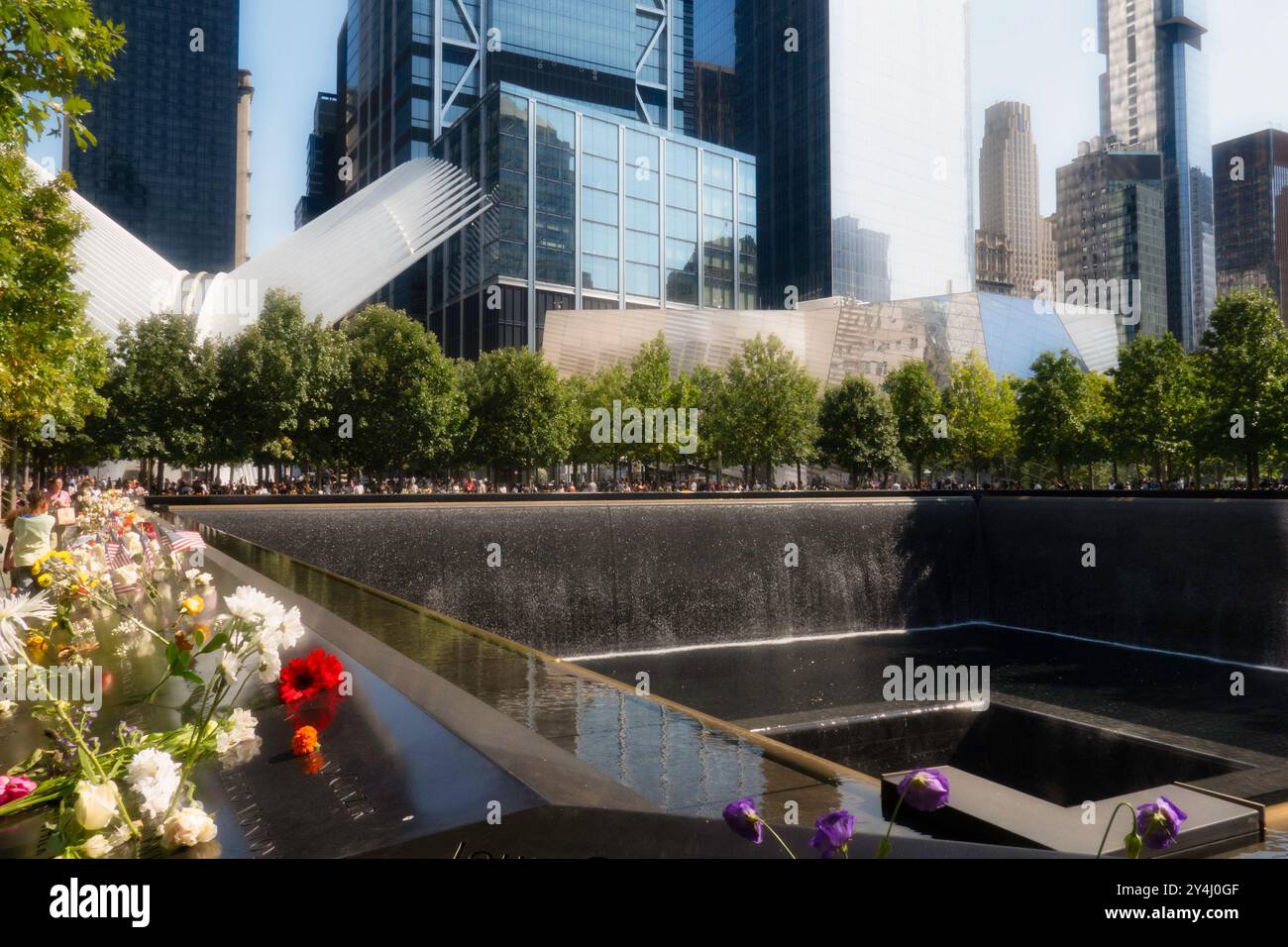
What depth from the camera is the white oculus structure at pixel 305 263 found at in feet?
127

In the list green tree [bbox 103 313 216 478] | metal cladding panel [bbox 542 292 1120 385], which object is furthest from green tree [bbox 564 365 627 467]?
green tree [bbox 103 313 216 478]

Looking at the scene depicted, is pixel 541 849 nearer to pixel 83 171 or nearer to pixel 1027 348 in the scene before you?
pixel 1027 348

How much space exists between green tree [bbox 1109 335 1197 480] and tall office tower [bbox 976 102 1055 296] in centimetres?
16822

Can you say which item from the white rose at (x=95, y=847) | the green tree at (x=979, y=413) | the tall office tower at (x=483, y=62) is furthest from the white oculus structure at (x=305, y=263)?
the white rose at (x=95, y=847)

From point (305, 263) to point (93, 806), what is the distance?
48.5m

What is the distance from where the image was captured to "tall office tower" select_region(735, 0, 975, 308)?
9238 cm

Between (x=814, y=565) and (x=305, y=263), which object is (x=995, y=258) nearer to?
(x=305, y=263)

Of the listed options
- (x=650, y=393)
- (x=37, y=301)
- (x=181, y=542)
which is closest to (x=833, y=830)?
(x=181, y=542)

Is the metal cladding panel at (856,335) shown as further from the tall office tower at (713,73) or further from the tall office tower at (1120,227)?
the tall office tower at (1120,227)

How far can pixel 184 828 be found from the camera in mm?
2123

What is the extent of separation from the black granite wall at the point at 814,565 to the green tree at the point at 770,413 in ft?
69.7

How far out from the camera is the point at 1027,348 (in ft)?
197

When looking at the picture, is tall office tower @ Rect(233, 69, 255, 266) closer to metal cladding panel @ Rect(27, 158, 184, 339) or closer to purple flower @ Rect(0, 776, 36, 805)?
metal cladding panel @ Rect(27, 158, 184, 339)

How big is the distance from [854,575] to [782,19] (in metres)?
93.6
